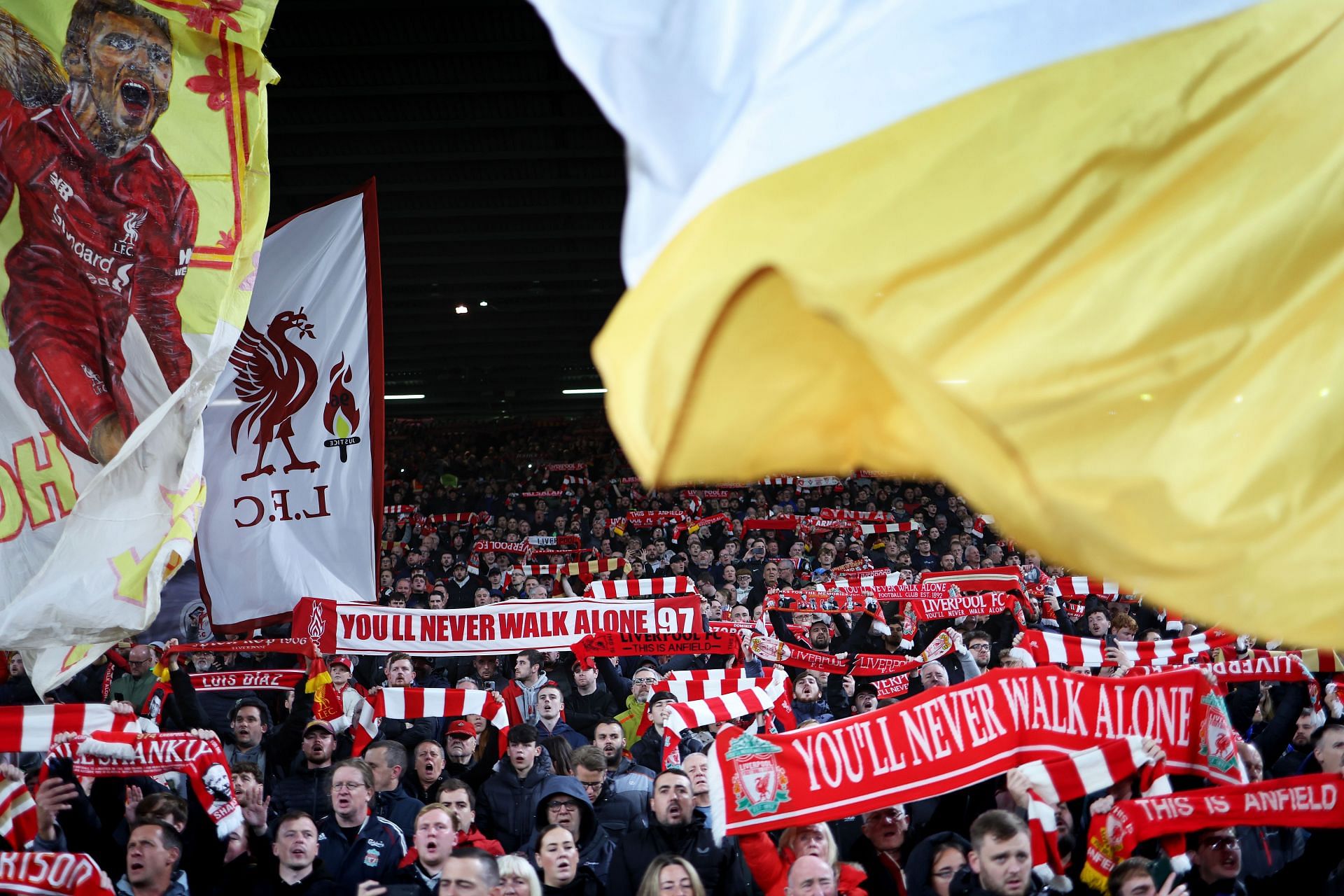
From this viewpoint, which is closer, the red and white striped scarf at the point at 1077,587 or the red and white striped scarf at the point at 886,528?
the red and white striped scarf at the point at 1077,587

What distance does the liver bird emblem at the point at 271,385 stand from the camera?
7.66 metres

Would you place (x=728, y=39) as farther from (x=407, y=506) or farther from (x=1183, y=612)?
(x=407, y=506)

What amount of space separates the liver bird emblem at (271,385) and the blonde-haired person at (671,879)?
13.5 feet

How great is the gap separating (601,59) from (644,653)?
670cm

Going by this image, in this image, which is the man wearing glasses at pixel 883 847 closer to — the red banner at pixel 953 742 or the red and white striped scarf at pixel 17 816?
the red banner at pixel 953 742

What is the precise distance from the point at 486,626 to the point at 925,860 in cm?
458

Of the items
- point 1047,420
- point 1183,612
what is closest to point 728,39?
point 1047,420

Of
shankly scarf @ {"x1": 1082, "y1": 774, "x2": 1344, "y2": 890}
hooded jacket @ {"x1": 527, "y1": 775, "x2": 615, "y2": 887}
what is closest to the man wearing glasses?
shankly scarf @ {"x1": 1082, "y1": 774, "x2": 1344, "y2": 890}

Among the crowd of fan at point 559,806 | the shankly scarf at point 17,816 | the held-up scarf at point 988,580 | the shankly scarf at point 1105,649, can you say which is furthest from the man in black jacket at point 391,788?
the held-up scarf at point 988,580

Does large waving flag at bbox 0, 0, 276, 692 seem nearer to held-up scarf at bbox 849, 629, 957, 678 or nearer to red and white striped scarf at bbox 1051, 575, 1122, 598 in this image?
held-up scarf at bbox 849, 629, 957, 678

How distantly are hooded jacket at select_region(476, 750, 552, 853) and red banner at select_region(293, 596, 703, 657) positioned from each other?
2061 millimetres

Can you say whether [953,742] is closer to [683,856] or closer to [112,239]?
[683,856]

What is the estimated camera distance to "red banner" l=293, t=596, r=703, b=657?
8.74m

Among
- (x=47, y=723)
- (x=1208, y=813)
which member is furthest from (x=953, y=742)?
(x=47, y=723)
